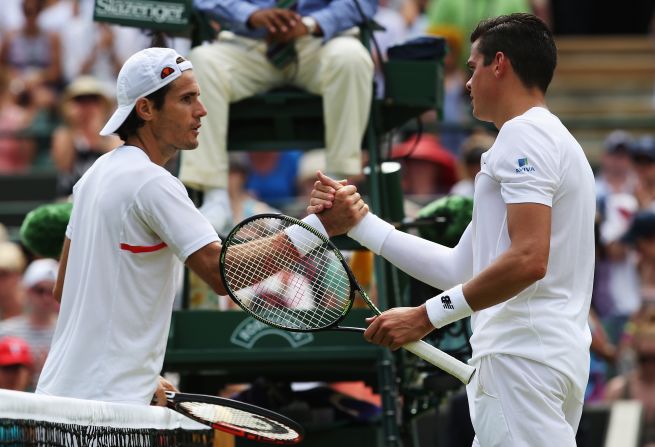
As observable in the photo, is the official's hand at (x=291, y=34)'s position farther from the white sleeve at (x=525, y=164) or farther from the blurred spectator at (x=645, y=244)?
the blurred spectator at (x=645, y=244)

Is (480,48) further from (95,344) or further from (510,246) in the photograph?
(95,344)

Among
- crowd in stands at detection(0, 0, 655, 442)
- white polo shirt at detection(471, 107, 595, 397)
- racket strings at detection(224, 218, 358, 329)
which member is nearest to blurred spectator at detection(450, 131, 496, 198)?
crowd in stands at detection(0, 0, 655, 442)

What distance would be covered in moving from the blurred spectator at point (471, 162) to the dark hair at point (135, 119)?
480 cm

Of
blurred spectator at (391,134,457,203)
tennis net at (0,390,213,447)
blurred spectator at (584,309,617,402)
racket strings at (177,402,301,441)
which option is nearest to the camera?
tennis net at (0,390,213,447)

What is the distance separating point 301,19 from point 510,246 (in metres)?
3.08

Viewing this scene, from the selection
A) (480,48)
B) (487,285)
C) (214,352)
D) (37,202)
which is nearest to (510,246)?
(487,285)

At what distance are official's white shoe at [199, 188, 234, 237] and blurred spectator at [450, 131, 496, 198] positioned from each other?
296 cm

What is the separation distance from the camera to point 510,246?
4.63 meters

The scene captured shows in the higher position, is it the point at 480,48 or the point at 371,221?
the point at 480,48

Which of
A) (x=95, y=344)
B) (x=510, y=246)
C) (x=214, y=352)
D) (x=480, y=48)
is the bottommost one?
(x=214, y=352)

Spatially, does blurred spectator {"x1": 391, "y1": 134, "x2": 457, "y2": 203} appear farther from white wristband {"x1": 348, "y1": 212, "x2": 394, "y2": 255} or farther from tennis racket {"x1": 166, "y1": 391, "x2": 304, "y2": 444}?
→ tennis racket {"x1": 166, "y1": 391, "x2": 304, "y2": 444}

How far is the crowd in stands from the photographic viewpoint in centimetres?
930

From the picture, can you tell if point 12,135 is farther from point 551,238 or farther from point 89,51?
point 551,238

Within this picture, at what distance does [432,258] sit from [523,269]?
739 millimetres
